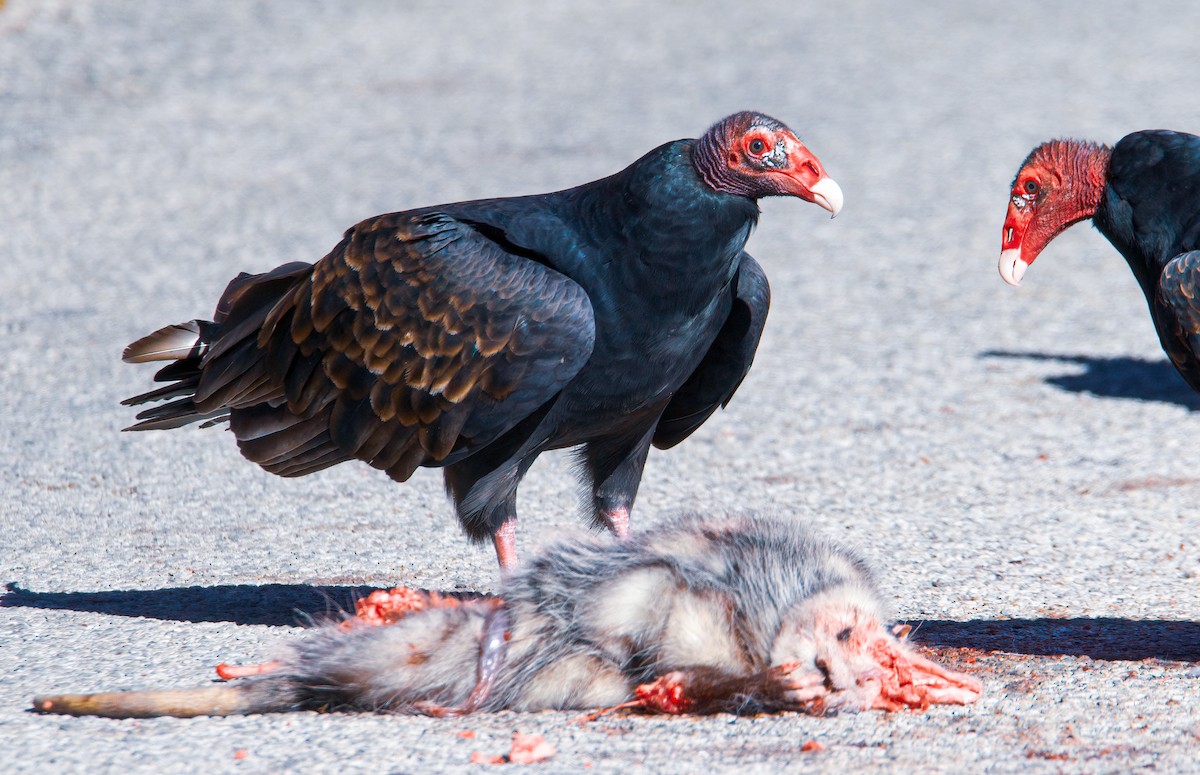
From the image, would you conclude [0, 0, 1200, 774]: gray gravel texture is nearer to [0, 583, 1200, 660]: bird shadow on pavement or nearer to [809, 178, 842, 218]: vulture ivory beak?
[0, 583, 1200, 660]: bird shadow on pavement

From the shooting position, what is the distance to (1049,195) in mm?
4090

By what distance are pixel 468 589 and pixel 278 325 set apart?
967mm

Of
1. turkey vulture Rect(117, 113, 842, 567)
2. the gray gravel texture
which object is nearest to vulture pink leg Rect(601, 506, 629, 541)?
turkey vulture Rect(117, 113, 842, 567)

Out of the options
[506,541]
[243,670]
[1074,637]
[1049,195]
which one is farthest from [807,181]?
[243,670]

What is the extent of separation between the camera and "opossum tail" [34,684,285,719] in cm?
317

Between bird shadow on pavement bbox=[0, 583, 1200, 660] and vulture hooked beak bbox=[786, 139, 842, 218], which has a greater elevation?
vulture hooked beak bbox=[786, 139, 842, 218]

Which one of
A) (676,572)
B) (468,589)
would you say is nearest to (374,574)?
(468,589)

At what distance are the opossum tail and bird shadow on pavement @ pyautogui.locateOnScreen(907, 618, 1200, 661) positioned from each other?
171 cm

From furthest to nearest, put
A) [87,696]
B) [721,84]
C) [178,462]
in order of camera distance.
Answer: [721,84] < [178,462] < [87,696]

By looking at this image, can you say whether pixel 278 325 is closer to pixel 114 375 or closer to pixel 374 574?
pixel 374 574

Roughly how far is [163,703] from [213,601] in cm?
113

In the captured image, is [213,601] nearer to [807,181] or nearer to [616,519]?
[616,519]

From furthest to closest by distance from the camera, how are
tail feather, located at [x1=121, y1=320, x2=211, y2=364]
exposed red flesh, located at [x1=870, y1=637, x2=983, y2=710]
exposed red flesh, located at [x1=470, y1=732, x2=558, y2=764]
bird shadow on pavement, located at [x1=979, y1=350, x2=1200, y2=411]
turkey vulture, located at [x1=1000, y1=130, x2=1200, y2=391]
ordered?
bird shadow on pavement, located at [x1=979, y1=350, x2=1200, y2=411]
tail feather, located at [x1=121, y1=320, x2=211, y2=364]
turkey vulture, located at [x1=1000, y1=130, x2=1200, y2=391]
exposed red flesh, located at [x1=870, y1=637, x2=983, y2=710]
exposed red flesh, located at [x1=470, y1=732, x2=558, y2=764]

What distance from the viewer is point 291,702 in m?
3.31
